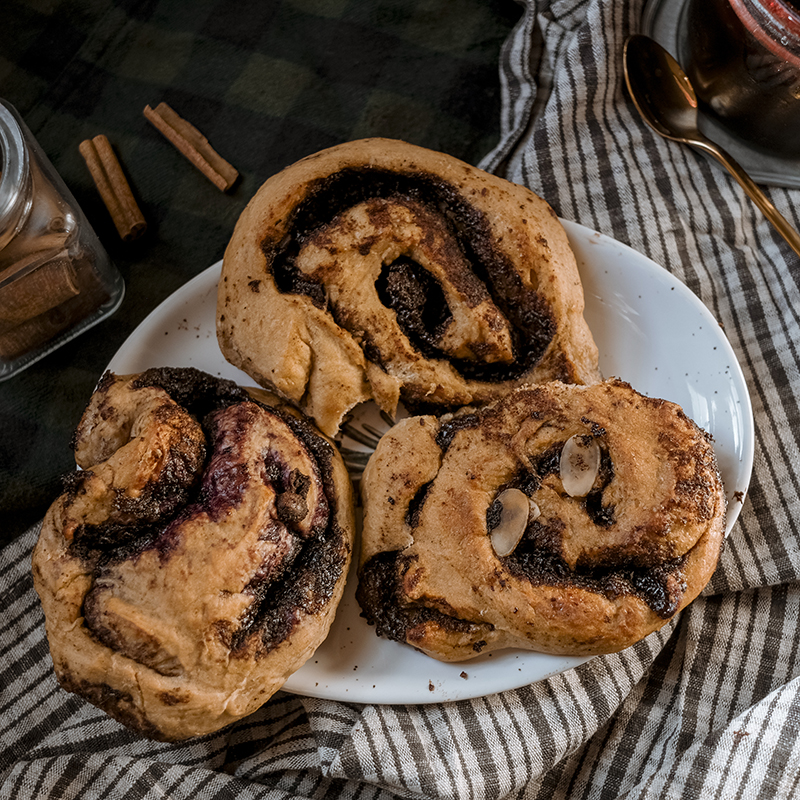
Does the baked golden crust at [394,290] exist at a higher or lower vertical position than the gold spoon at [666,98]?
lower

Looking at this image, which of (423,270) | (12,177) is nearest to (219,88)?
(12,177)

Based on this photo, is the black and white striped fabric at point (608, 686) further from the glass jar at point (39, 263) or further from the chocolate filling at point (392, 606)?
the glass jar at point (39, 263)

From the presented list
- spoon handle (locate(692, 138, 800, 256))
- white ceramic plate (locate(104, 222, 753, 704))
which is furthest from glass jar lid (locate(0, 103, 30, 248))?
spoon handle (locate(692, 138, 800, 256))

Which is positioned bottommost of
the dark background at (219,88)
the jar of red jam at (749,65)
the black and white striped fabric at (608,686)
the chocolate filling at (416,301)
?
the black and white striped fabric at (608,686)

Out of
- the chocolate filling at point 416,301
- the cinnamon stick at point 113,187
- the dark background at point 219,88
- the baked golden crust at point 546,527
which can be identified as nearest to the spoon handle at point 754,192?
the dark background at point 219,88

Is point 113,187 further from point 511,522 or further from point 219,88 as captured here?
point 511,522

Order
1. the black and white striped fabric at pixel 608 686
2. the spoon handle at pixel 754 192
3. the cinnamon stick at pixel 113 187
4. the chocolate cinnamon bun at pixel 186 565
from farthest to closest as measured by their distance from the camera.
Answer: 1. the cinnamon stick at pixel 113 187
2. the spoon handle at pixel 754 192
3. the black and white striped fabric at pixel 608 686
4. the chocolate cinnamon bun at pixel 186 565
